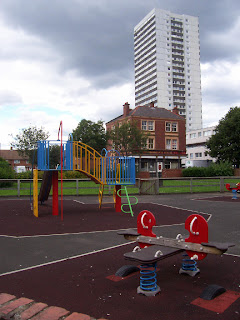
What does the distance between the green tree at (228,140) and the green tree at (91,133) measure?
19.9m

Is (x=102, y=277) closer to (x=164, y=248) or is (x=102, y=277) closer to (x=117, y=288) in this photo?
(x=117, y=288)

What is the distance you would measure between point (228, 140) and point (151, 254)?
170ft

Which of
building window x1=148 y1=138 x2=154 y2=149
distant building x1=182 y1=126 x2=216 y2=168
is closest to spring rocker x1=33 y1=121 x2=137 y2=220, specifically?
building window x1=148 y1=138 x2=154 y2=149

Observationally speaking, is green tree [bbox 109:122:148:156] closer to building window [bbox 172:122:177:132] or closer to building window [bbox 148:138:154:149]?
building window [bbox 148:138:154:149]

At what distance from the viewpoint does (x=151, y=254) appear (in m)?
4.14

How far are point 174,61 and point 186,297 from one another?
12497 centimetres

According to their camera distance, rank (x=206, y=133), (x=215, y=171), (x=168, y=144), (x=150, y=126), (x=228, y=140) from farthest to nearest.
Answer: (x=206, y=133), (x=168, y=144), (x=150, y=126), (x=228, y=140), (x=215, y=171)

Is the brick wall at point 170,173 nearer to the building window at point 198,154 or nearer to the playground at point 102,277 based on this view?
the playground at point 102,277

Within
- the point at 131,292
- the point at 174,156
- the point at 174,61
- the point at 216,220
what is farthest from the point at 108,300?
the point at 174,61

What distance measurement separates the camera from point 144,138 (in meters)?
49.8

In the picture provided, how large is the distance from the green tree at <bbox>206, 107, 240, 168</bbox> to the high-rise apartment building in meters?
65.0

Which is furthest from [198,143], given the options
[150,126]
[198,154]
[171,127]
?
[150,126]

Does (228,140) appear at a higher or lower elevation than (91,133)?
lower

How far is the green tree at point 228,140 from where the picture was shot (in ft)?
170
